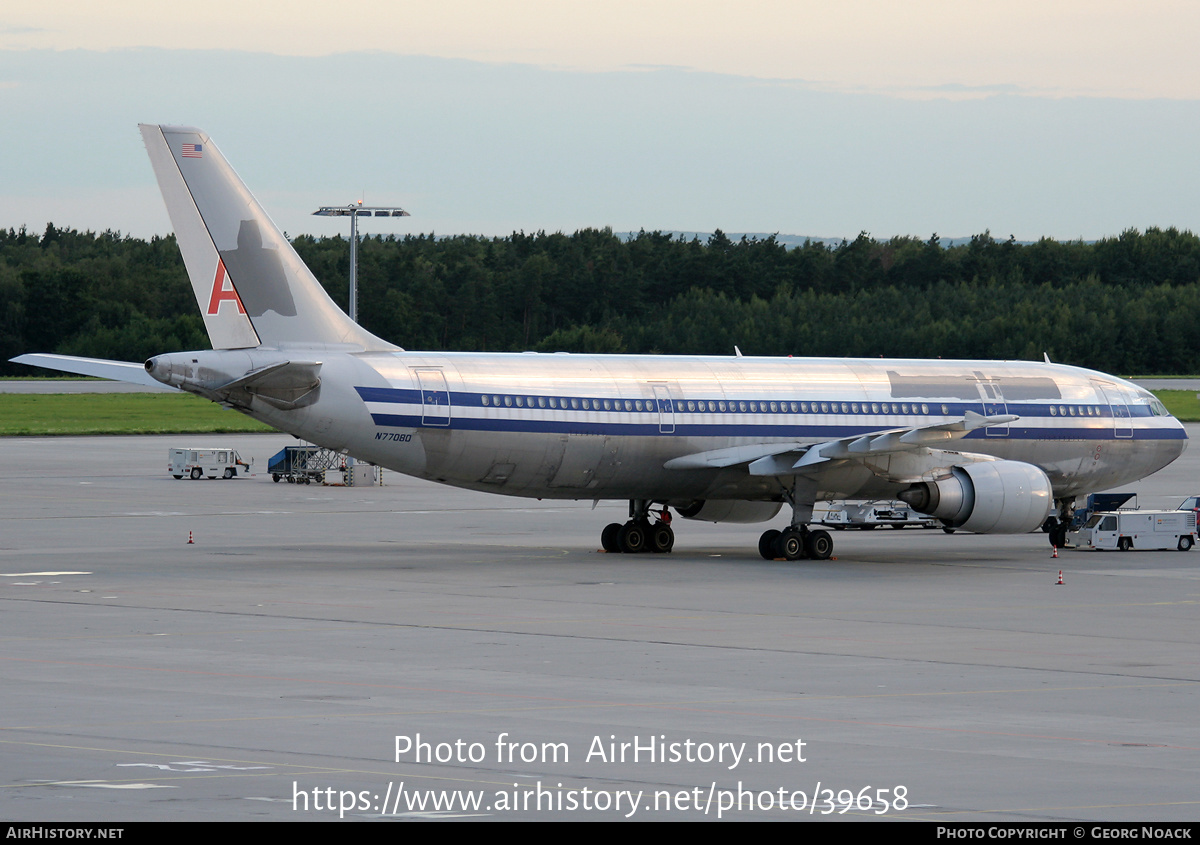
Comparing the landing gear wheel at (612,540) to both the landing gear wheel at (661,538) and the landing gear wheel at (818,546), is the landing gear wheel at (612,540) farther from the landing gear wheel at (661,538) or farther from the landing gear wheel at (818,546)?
the landing gear wheel at (818,546)

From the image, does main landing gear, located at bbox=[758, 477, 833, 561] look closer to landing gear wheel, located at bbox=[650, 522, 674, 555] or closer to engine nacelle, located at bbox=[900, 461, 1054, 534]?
engine nacelle, located at bbox=[900, 461, 1054, 534]

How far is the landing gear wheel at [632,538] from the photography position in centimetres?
3662

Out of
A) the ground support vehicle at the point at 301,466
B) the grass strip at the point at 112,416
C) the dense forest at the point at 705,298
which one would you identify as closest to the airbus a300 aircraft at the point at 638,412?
the ground support vehicle at the point at 301,466

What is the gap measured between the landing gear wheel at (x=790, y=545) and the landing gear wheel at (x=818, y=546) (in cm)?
20

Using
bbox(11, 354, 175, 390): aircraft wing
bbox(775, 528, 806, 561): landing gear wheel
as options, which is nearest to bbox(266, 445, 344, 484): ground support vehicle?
bbox(11, 354, 175, 390): aircraft wing

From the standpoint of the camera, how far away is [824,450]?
113 ft

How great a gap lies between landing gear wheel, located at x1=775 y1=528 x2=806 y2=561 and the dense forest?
89903 mm

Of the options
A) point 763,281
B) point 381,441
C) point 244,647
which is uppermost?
point 763,281

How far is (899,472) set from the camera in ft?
116

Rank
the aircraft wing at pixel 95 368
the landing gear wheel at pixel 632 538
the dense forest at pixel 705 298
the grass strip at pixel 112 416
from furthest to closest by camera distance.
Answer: the dense forest at pixel 705 298
the grass strip at pixel 112 416
the landing gear wheel at pixel 632 538
the aircraft wing at pixel 95 368

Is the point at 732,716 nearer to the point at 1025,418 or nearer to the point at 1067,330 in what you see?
the point at 1025,418

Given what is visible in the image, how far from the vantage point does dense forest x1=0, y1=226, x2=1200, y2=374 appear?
132 m

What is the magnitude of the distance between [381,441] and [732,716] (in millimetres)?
16527
